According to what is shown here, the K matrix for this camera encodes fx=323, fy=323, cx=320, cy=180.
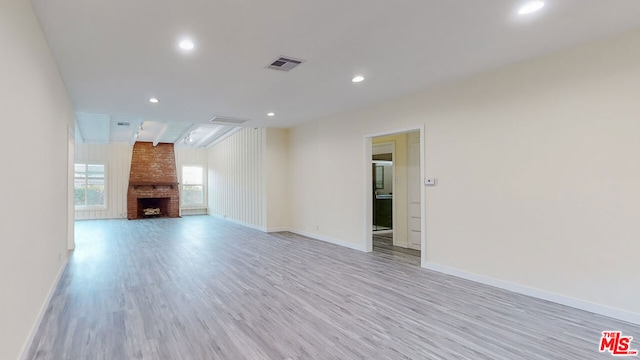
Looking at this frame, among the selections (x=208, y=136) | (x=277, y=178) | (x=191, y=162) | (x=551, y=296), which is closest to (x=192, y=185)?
(x=191, y=162)

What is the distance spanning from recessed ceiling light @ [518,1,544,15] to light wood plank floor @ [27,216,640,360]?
8.47 ft

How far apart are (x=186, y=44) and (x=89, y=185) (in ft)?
37.0

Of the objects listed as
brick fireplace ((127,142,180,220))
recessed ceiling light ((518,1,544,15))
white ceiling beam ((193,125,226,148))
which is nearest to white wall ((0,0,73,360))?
recessed ceiling light ((518,1,544,15))

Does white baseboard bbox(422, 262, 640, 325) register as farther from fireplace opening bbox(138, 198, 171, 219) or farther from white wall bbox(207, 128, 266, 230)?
fireplace opening bbox(138, 198, 171, 219)

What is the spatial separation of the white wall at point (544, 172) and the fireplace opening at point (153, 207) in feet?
35.3

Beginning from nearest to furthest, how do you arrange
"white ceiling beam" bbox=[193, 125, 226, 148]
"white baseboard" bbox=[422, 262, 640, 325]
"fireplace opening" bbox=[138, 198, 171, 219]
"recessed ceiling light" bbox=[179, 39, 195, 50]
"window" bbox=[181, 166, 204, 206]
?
"white baseboard" bbox=[422, 262, 640, 325]
"recessed ceiling light" bbox=[179, 39, 195, 50]
"white ceiling beam" bbox=[193, 125, 226, 148]
"fireplace opening" bbox=[138, 198, 171, 219]
"window" bbox=[181, 166, 204, 206]

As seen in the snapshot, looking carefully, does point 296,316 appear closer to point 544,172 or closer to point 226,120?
point 544,172

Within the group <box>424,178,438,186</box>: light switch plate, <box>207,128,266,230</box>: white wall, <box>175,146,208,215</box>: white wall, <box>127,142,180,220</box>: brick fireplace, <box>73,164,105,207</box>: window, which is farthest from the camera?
<box>175,146,208,215</box>: white wall

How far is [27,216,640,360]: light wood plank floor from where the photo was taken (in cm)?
240

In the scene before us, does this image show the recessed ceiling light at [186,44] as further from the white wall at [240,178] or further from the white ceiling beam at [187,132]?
the white ceiling beam at [187,132]

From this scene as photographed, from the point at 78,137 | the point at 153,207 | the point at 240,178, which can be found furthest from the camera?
the point at 153,207

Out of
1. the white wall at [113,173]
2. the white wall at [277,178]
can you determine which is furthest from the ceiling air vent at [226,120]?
the white wall at [113,173]

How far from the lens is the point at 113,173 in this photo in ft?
39.5

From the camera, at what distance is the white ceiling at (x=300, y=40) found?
2.51 m
